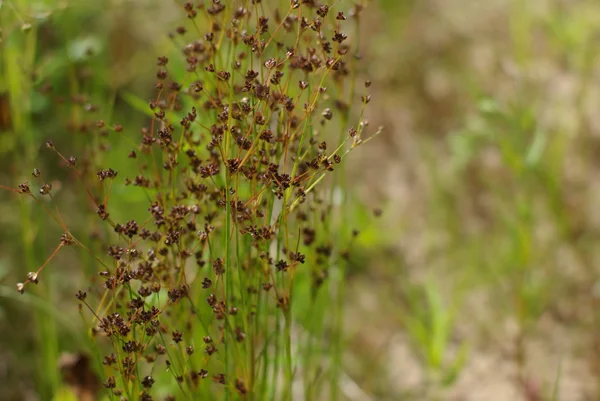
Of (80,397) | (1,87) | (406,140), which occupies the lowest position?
(80,397)

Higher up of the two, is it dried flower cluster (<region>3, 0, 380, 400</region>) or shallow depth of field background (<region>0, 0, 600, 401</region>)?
shallow depth of field background (<region>0, 0, 600, 401</region>)

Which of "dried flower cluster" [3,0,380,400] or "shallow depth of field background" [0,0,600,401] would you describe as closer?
"dried flower cluster" [3,0,380,400]

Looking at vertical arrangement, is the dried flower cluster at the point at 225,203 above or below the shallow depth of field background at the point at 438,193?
below

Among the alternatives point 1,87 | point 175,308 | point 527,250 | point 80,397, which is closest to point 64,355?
point 80,397

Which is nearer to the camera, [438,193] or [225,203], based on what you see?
[225,203]

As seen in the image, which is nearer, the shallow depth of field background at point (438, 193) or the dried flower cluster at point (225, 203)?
the dried flower cluster at point (225, 203)

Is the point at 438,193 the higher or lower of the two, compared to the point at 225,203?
higher

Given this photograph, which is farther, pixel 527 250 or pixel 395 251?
pixel 395 251

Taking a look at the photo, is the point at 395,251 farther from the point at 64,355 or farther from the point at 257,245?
the point at 257,245
